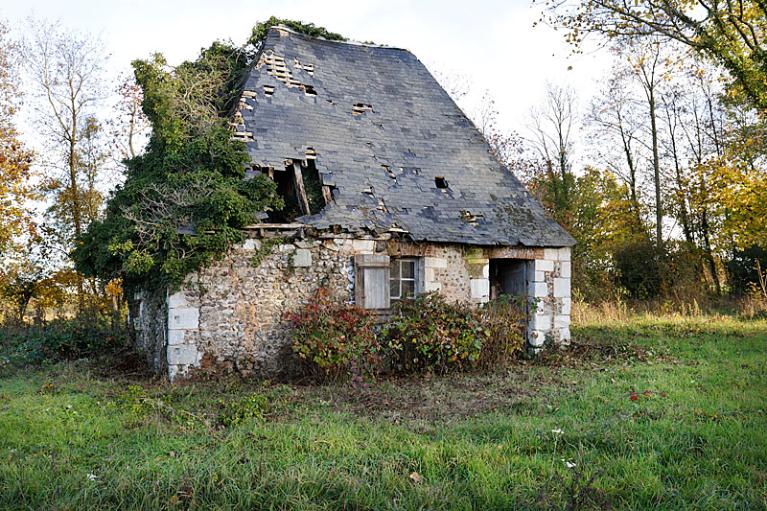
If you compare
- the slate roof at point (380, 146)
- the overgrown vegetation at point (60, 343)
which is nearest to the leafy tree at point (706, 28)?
the slate roof at point (380, 146)

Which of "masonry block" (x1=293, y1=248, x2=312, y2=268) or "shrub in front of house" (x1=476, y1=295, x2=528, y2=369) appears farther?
"shrub in front of house" (x1=476, y1=295, x2=528, y2=369)

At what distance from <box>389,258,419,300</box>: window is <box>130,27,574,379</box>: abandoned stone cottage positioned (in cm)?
2

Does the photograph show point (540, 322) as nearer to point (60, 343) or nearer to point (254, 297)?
point (254, 297)

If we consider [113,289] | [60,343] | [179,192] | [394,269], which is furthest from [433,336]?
[113,289]

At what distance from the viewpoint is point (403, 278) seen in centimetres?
1045

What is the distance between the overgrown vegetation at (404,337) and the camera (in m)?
8.79

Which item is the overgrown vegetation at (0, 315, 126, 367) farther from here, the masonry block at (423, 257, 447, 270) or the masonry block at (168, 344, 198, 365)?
the masonry block at (423, 257, 447, 270)

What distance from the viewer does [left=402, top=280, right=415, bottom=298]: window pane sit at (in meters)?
10.4

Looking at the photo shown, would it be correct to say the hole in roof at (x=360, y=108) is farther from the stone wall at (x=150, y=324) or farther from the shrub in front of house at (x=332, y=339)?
the stone wall at (x=150, y=324)

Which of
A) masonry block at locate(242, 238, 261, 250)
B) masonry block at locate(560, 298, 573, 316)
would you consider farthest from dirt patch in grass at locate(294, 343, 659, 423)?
masonry block at locate(242, 238, 261, 250)

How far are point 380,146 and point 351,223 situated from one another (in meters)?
2.47

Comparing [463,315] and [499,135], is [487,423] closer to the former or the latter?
[463,315]

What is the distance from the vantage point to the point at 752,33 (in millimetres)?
11609

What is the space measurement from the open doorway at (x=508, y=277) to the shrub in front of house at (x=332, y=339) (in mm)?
3389
